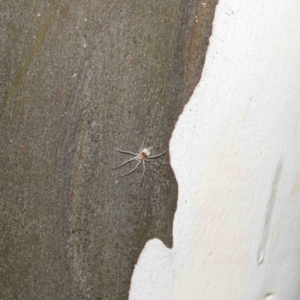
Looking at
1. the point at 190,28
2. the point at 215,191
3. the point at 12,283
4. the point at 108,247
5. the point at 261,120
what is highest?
the point at 190,28

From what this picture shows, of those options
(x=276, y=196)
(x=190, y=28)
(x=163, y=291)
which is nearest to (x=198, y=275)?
(x=163, y=291)

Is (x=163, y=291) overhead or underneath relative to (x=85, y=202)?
underneath

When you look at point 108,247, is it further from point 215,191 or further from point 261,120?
point 261,120
